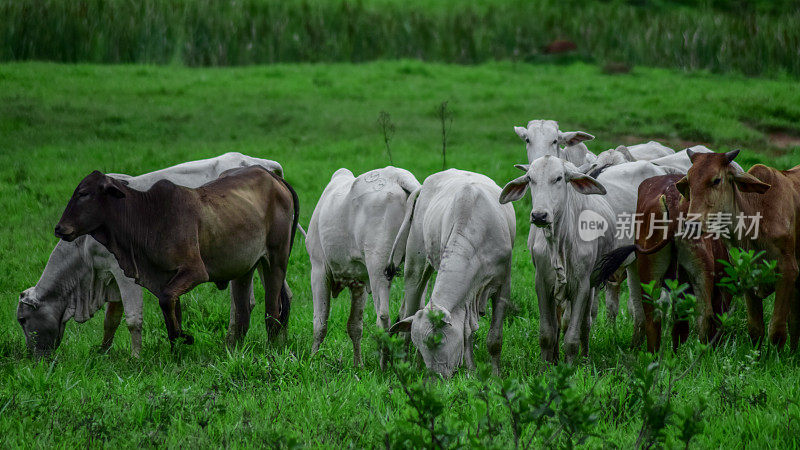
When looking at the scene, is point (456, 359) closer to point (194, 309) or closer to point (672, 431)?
point (672, 431)

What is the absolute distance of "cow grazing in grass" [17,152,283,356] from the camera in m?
7.03

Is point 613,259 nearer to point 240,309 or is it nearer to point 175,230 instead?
point 240,309

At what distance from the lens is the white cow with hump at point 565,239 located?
5957 millimetres

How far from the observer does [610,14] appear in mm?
22750

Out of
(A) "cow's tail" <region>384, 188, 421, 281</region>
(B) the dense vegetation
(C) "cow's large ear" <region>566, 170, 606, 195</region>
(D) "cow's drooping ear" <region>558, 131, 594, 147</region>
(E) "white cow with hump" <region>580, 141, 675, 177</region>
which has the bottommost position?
(A) "cow's tail" <region>384, 188, 421, 281</region>

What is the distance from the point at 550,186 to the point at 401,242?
1275mm

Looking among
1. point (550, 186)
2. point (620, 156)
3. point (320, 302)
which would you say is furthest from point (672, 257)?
point (320, 302)

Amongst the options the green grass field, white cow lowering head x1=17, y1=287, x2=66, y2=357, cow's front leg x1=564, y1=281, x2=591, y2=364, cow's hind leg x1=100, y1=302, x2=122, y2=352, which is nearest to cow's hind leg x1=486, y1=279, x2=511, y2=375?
the green grass field

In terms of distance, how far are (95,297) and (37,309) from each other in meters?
0.46

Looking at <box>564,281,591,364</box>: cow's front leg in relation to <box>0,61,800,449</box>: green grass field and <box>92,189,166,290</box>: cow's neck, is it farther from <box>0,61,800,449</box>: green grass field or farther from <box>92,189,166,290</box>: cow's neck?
<box>92,189,166,290</box>: cow's neck

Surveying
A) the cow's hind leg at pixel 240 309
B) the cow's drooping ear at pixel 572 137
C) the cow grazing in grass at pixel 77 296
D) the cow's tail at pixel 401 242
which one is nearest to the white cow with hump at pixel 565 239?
the cow's tail at pixel 401 242

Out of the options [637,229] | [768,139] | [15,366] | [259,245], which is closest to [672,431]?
[637,229]

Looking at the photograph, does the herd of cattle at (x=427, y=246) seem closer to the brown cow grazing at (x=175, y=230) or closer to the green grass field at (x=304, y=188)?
the brown cow grazing at (x=175, y=230)

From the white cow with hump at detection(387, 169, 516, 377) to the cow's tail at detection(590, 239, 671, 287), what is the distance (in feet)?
2.40
